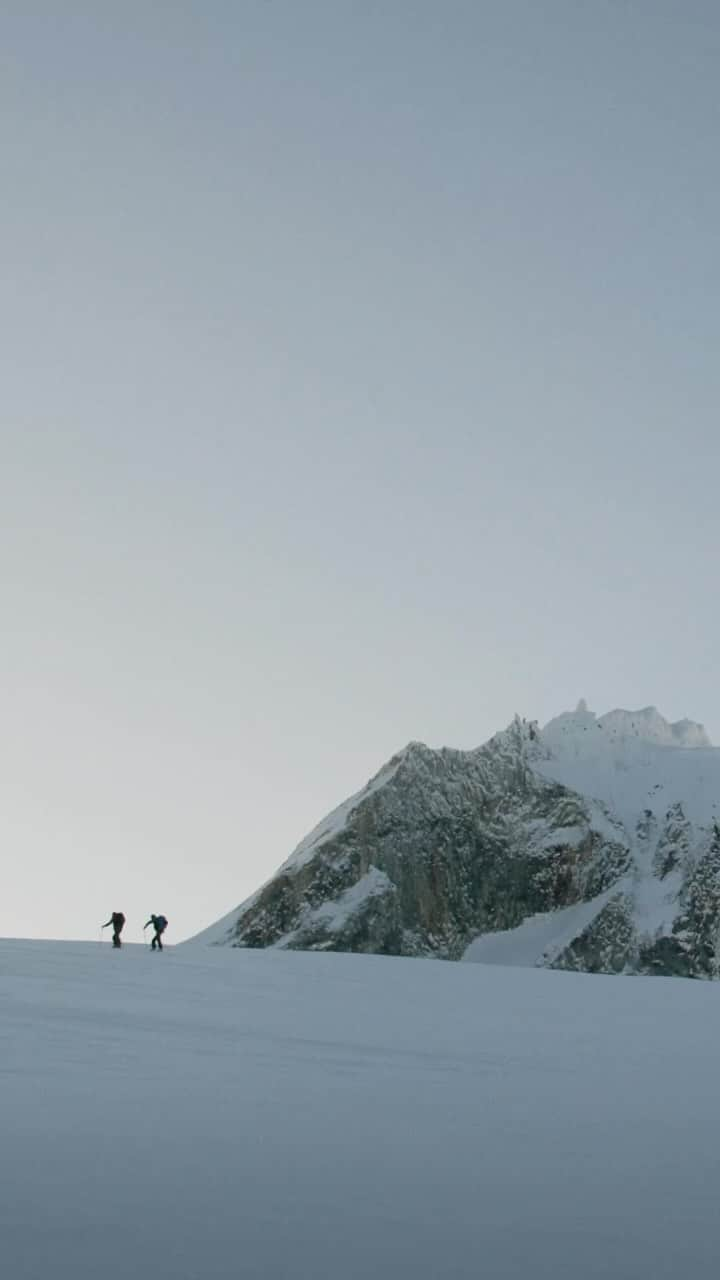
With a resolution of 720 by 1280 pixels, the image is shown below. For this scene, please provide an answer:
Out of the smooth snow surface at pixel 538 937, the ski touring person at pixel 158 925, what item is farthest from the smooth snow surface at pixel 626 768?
the ski touring person at pixel 158 925

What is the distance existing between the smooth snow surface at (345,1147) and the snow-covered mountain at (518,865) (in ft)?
351

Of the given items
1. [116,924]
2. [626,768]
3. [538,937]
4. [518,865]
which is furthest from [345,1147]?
[626,768]

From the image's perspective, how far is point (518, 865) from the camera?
418 feet

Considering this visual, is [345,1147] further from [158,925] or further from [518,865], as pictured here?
[518,865]

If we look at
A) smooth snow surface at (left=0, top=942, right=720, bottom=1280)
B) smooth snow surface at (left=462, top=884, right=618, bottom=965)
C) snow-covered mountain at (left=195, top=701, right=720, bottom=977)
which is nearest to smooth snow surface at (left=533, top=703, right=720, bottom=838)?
snow-covered mountain at (left=195, top=701, right=720, bottom=977)

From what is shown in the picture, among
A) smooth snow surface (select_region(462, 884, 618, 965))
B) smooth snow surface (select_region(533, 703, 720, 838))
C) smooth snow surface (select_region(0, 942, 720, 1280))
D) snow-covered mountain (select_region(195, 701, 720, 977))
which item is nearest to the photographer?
smooth snow surface (select_region(0, 942, 720, 1280))

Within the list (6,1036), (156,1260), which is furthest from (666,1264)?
(6,1036)

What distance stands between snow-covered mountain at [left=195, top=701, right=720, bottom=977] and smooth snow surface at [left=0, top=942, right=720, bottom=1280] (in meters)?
107

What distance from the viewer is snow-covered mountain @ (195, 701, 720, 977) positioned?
119 metres

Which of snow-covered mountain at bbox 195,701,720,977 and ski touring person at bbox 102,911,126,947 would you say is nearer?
ski touring person at bbox 102,911,126,947

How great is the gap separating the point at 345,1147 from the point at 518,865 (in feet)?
405

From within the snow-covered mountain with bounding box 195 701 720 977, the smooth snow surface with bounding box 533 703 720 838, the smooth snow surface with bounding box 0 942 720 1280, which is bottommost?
the smooth snow surface with bounding box 0 942 720 1280

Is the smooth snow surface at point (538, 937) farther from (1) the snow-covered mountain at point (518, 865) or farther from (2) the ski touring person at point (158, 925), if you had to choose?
(2) the ski touring person at point (158, 925)

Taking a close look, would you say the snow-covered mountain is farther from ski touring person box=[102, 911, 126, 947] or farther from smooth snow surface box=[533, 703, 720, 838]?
ski touring person box=[102, 911, 126, 947]
